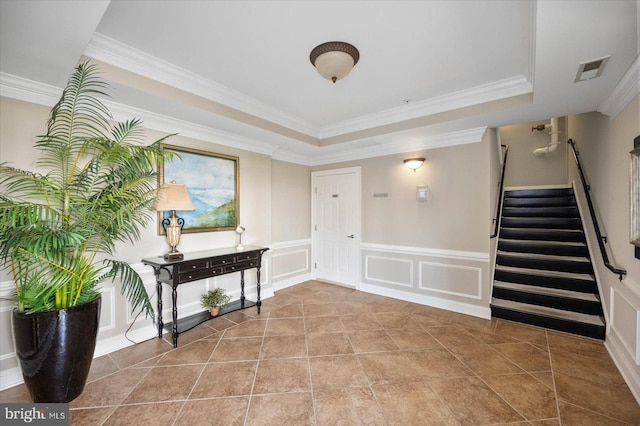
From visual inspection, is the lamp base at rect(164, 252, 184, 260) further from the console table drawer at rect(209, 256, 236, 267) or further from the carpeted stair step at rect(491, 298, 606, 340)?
the carpeted stair step at rect(491, 298, 606, 340)

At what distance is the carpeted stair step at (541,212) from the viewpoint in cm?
438

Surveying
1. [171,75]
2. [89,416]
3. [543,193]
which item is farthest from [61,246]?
[543,193]

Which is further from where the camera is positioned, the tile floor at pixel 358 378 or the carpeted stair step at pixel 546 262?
the carpeted stair step at pixel 546 262

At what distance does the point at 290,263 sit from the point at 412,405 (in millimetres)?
3291

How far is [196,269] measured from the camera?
9.76ft

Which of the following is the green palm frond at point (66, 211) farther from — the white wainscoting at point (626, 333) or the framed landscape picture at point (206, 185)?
the white wainscoting at point (626, 333)

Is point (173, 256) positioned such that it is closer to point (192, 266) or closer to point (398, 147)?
point (192, 266)

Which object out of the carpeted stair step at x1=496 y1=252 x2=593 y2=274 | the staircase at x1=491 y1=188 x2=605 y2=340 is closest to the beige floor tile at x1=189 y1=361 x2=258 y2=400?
the staircase at x1=491 y1=188 x2=605 y2=340

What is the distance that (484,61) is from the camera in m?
2.49

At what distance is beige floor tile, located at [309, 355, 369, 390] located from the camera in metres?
2.17

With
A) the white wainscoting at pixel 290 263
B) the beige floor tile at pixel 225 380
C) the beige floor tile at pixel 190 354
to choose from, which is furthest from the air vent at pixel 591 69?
the white wainscoting at pixel 290 263

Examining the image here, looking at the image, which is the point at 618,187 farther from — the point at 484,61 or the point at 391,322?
the point at 391,322

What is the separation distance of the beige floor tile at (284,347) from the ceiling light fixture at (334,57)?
2641 mm

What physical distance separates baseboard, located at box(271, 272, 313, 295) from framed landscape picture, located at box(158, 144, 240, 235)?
145 centimetres
